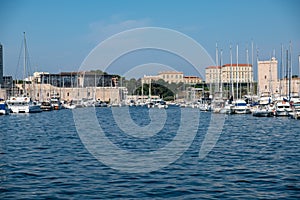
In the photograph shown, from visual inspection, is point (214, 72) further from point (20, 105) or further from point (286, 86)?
point (20, 105)

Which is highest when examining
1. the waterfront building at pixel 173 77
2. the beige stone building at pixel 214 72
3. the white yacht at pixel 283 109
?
Result: the waterfront building at pixel 173 77

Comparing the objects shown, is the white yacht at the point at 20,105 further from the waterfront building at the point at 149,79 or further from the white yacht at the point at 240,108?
the waterfront building at the point at 149,79

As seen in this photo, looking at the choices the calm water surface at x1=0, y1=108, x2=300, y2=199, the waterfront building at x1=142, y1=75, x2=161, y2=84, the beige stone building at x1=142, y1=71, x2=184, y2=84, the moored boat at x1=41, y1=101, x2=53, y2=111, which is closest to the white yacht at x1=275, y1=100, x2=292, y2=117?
the calm water surface at x1=0, y1=108, x2=300, y2=199

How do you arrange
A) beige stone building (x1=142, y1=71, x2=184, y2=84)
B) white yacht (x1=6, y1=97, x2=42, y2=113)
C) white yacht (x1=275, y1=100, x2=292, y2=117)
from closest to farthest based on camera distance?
white yacht (x1=275, y1=100, x2=292, y2=117) → white yacht (x1=6, y1=97, x2=42, y2=113) → beige stone building (x1=142, y1=71, x2=184, y2=84)

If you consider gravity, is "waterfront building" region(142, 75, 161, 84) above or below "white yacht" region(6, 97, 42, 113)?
above

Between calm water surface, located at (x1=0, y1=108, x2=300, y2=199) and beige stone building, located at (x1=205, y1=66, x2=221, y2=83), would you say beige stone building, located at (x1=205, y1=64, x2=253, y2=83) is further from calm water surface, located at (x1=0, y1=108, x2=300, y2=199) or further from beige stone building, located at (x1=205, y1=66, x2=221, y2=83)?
calm water surface, located at (x1=0, y1=108, x2=300, y2=199)

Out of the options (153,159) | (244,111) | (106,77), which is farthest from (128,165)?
(106,77)

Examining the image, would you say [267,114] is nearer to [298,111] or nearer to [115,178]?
[298,111]

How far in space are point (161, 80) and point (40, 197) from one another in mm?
101299

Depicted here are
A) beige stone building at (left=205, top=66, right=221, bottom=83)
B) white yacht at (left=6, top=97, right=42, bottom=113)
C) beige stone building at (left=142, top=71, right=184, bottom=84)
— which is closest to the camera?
white yacht at (left=6, top=97, right=42, bottom=113)

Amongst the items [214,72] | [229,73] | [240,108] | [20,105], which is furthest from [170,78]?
[240,108]

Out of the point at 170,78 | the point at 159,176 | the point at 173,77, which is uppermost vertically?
the point at 173,77

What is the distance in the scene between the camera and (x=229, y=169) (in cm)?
1473

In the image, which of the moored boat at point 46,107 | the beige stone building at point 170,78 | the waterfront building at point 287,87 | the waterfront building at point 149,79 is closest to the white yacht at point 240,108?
the waterfront building at point 287,87
